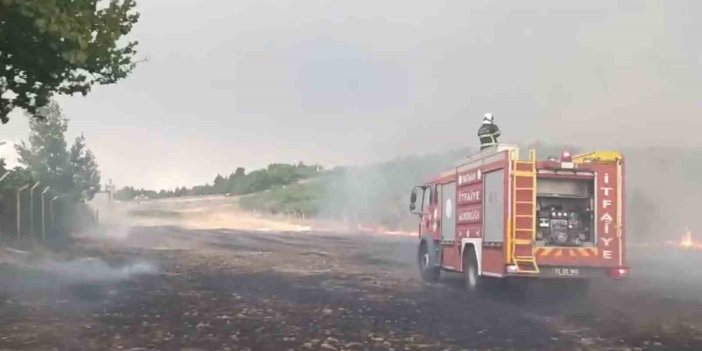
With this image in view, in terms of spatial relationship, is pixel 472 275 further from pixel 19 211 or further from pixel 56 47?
pixel 19 211

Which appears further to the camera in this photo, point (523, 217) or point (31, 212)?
point (31, 212)

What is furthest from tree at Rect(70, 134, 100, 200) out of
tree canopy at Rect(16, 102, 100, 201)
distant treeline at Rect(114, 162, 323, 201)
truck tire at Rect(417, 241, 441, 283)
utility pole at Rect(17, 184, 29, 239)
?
distant treeline at Rect(114, 162, 323, 201)

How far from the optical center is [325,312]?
40.4 feet

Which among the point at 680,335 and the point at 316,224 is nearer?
the point at 680,335

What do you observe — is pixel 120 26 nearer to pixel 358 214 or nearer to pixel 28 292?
pixel 28 292

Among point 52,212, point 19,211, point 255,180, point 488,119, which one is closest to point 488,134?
point 488,119

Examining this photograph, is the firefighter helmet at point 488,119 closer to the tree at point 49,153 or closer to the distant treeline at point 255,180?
the tree at point 49,153

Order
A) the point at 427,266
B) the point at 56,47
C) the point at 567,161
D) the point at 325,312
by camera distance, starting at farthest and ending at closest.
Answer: the point at 427,266, the point at 567,161, the point at 325,312, the point at 56,47

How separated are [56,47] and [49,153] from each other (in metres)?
39.3

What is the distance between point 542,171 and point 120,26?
7.42 meters

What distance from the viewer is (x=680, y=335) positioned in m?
10.4

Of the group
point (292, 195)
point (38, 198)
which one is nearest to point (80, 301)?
point (38, 198)

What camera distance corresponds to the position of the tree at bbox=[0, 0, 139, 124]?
9.06m

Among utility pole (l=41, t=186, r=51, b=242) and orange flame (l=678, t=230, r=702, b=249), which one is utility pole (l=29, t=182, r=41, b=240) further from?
orange flame (l=678, t=230, r=702, b=249)
